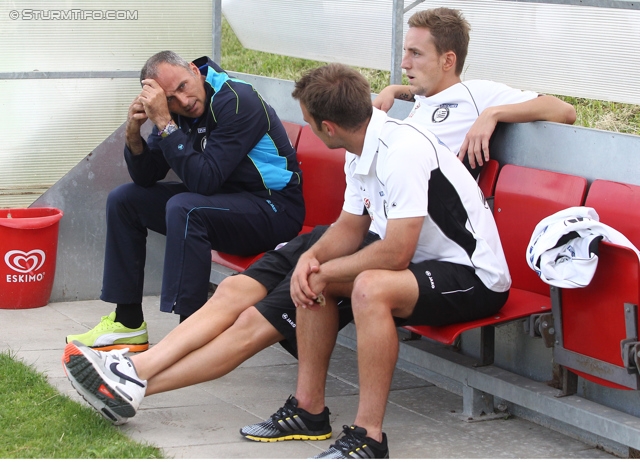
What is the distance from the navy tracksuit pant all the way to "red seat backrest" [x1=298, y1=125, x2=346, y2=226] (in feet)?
0.58

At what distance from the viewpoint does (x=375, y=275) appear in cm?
352

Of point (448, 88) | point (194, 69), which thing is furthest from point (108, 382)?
point (448, 88)

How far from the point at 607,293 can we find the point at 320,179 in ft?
6.62

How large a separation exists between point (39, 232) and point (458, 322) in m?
2.88

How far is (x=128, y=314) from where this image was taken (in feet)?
16.4

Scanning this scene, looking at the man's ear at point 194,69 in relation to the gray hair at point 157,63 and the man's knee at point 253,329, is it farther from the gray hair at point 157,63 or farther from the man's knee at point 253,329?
the man's knee at point 253,329

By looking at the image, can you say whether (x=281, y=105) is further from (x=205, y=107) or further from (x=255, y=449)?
(x=255, y=449)

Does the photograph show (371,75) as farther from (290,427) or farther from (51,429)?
(51,429)

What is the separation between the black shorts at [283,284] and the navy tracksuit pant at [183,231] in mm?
473

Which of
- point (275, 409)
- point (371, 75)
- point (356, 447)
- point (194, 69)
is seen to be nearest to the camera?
point (356, 447)

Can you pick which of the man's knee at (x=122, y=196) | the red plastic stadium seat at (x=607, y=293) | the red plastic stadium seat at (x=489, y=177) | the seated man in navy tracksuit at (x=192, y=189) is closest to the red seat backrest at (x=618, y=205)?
the red plastic stadium seat at (x=607, y=293)

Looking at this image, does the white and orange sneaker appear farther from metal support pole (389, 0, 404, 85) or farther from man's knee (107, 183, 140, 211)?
metal support pole (389, 0, 404, 85)

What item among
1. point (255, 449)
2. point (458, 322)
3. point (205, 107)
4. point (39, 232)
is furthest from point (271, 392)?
point (39, 232)

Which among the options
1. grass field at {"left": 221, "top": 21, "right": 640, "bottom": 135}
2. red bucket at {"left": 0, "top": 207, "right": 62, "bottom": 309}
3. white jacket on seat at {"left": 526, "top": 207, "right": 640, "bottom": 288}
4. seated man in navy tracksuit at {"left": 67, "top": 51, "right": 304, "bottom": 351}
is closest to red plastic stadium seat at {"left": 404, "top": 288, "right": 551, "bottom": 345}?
white jacket on seat at {"left": 526, "top": 207, "right": 640, "bottom": 288}
